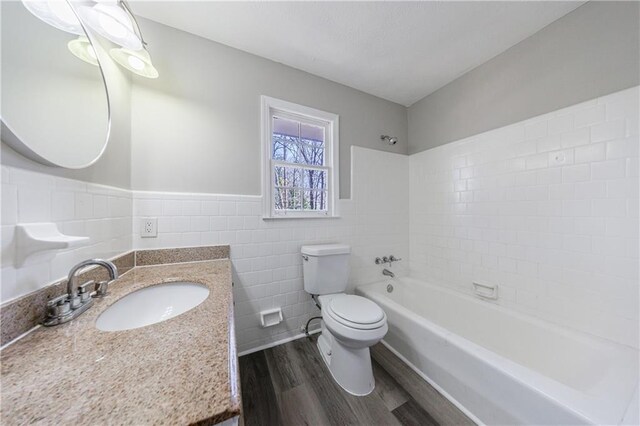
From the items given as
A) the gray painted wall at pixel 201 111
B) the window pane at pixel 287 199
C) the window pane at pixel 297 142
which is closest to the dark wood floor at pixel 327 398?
the window pane at pixel 287 199

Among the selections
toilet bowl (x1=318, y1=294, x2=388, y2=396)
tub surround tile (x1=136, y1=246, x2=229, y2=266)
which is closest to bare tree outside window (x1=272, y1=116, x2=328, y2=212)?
tub surround tile (x1=136, y1=246, x2=229, y2=266)

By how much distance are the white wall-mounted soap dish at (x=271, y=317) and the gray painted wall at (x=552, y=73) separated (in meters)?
2.20

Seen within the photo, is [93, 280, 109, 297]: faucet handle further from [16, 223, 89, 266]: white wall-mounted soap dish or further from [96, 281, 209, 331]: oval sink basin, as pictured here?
[16, 223, 89, 266]: white wall-mounted soap dish

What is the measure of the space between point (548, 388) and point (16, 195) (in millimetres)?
1994

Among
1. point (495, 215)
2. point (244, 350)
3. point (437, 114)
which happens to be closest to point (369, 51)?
point (437, 114)

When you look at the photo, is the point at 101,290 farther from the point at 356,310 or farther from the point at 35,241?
the point at 356,310

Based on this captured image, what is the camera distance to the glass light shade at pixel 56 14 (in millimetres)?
656

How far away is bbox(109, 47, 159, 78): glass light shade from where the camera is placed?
107 cm

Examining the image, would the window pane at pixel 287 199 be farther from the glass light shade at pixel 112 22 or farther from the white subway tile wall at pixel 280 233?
the glass light shade at pixel 112 22

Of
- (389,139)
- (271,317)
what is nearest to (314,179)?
(389,139)

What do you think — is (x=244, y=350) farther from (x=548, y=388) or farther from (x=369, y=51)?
(x=369, y=51)

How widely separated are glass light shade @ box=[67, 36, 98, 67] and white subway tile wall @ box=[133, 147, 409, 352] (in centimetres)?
69

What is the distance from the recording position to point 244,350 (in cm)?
161

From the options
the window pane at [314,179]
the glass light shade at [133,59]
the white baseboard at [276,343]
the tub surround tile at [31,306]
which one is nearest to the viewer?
the tub surround tile at [31,306]
